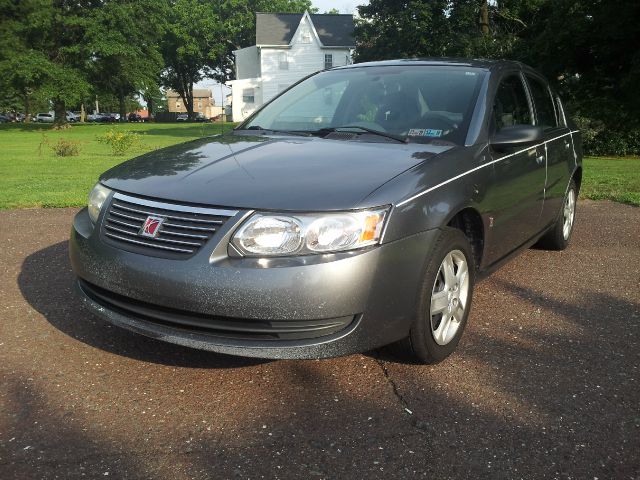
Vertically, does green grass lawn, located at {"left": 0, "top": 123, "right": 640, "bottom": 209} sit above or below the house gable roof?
below

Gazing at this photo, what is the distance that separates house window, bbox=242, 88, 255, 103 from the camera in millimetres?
51281

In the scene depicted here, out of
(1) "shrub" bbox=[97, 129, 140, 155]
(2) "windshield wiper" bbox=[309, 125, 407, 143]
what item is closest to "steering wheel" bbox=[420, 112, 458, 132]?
(2) "windshield wiper" bbox=[309, 125, 407, 143]

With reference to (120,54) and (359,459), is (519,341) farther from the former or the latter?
(120,54)

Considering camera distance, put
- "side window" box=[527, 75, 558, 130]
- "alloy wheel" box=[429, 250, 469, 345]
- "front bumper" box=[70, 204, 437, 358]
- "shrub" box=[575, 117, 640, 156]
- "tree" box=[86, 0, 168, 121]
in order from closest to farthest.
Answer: "front bumper" box=[70, 204, 437, 358] < "alloy wheel" box=[429, 250, 469, 345] < "side window" box=[527, 75, 558, 130] < "shrub" box=[575, 117, 640, 156] < "tree" box=[86, 0, 168, 121]

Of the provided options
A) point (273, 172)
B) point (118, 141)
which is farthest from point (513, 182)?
point (118, 141)

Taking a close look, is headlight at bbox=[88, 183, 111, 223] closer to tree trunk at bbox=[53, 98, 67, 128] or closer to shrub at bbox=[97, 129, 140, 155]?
shrub at bbox=[97, 129, 140, 155]

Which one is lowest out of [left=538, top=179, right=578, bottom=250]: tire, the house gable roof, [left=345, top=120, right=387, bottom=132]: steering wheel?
[left=538, top=179, right=578, bottom=250]: tire

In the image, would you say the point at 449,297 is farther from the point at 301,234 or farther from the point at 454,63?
the point at 454,63

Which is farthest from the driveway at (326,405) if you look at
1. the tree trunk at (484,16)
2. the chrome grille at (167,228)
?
the tree trunk at (484,16)

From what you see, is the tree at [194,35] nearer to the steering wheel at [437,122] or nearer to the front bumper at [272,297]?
the steering wheel at [437,122]

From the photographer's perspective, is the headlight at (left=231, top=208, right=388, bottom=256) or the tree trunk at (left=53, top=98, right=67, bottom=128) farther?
the tree trunk at (left=53, top=98, right=67, bottom=128)

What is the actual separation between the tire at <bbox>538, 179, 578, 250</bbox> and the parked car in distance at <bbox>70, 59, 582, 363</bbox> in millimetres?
1631

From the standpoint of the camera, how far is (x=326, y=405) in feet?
9.43

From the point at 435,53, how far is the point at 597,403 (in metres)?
24.3
